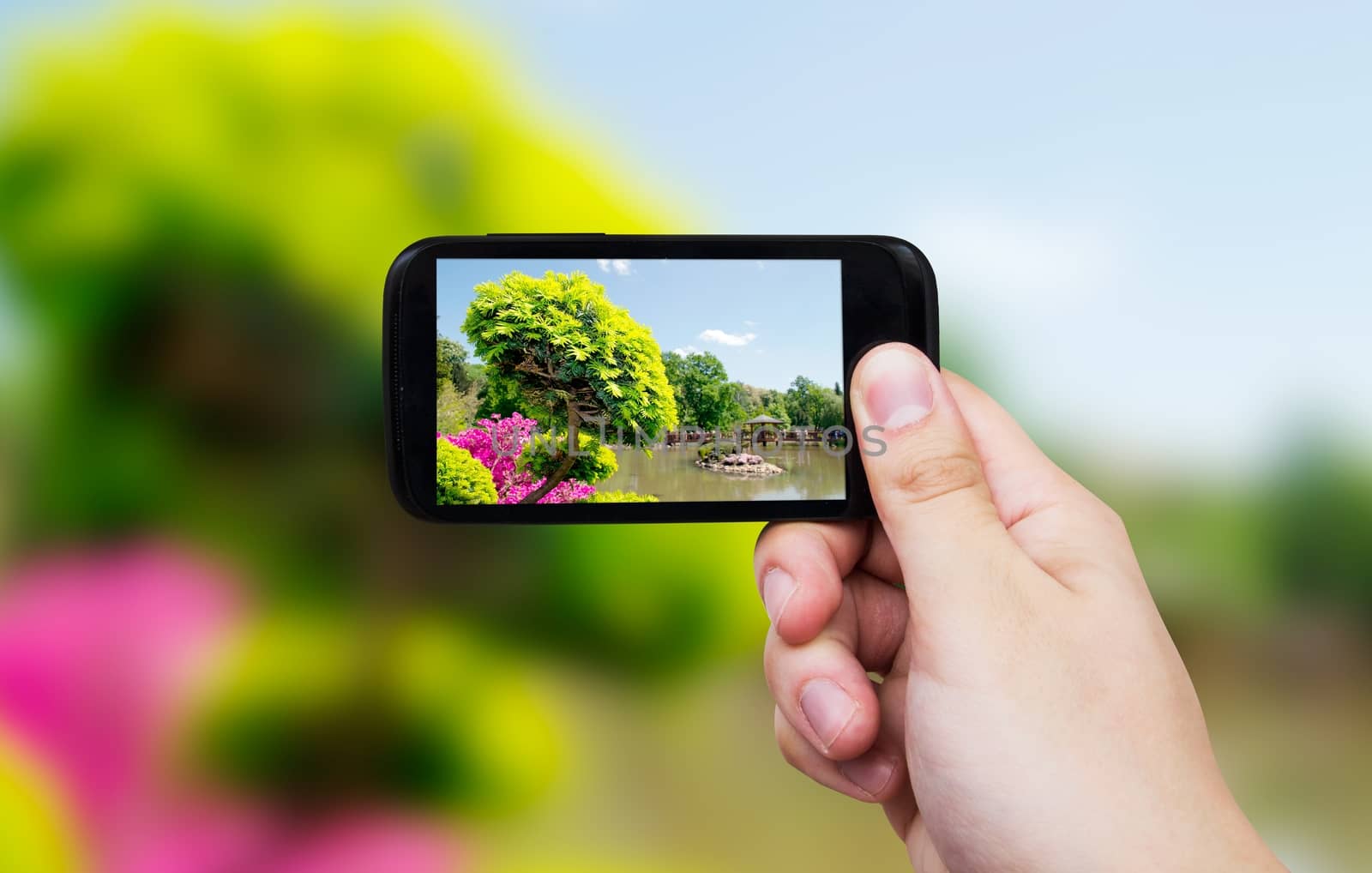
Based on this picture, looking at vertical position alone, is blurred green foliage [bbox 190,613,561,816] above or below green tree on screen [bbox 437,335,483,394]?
below

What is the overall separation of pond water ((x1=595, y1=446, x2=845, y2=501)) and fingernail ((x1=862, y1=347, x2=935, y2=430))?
51 millimetres

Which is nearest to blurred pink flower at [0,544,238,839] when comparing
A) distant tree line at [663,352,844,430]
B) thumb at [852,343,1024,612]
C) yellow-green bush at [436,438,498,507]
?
yellow-green bush at [436,438,498,507]

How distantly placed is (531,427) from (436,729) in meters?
0.65

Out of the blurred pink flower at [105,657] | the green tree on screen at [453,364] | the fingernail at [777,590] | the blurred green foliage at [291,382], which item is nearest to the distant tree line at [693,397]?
the green tree on screen at [453,364]

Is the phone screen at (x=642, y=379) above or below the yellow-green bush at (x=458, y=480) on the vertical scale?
above

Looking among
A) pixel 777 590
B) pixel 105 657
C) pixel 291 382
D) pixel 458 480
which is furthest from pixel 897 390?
pixel 105 657

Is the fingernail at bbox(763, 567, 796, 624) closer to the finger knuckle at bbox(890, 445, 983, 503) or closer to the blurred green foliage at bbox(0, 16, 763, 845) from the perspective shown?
the finger knuckle at bbox(890, 445, 983, 503)

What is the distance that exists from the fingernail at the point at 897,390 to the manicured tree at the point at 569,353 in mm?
135

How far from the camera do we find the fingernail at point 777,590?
1.87 ft

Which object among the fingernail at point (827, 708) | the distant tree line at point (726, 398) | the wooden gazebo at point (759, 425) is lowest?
the fingernail at point (827, 708)

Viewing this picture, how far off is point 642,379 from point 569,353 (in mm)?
52

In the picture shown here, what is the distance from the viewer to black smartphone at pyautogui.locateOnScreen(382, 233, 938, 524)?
54 cm

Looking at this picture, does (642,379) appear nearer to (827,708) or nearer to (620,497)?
(620,497)

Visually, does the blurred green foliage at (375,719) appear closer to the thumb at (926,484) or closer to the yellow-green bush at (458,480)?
the yellow-green bush at (458,480)
